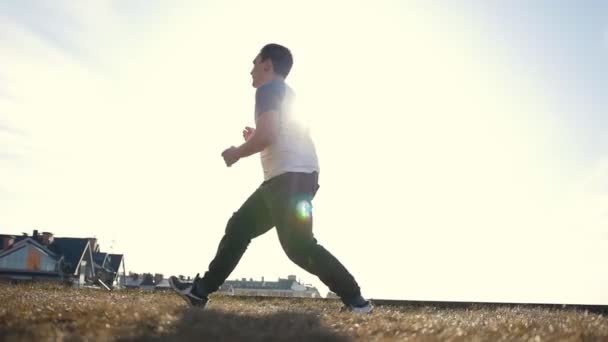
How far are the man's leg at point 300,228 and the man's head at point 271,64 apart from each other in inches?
36.9

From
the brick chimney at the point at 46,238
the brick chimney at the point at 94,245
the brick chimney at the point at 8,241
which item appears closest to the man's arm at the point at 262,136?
the brick chimney at the point at 46,238

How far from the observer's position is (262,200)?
5.23m

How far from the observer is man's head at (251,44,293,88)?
204 inches

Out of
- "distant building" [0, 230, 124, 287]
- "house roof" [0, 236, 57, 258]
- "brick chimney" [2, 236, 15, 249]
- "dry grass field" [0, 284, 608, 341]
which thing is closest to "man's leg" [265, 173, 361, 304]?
"dry grass field" [0, 284, 608, 341]

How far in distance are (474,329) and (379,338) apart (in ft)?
2.77

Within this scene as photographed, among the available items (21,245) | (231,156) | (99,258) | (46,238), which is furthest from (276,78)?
(99,258)

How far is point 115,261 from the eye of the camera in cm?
6994

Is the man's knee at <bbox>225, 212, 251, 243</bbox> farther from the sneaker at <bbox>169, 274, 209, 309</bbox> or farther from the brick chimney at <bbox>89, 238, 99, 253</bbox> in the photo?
the brick chimney at <bbox>89, 238, 99, 253</bbox>

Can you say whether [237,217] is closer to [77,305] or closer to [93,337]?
[77,305]

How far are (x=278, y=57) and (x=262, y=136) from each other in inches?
32.6

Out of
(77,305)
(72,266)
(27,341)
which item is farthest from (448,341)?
(72,266)

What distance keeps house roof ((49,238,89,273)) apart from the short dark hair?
5437 cm

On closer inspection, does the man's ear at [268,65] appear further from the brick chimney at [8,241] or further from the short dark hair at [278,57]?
the brick chimney at [8,241]

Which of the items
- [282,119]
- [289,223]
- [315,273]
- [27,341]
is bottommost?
[27,341]
